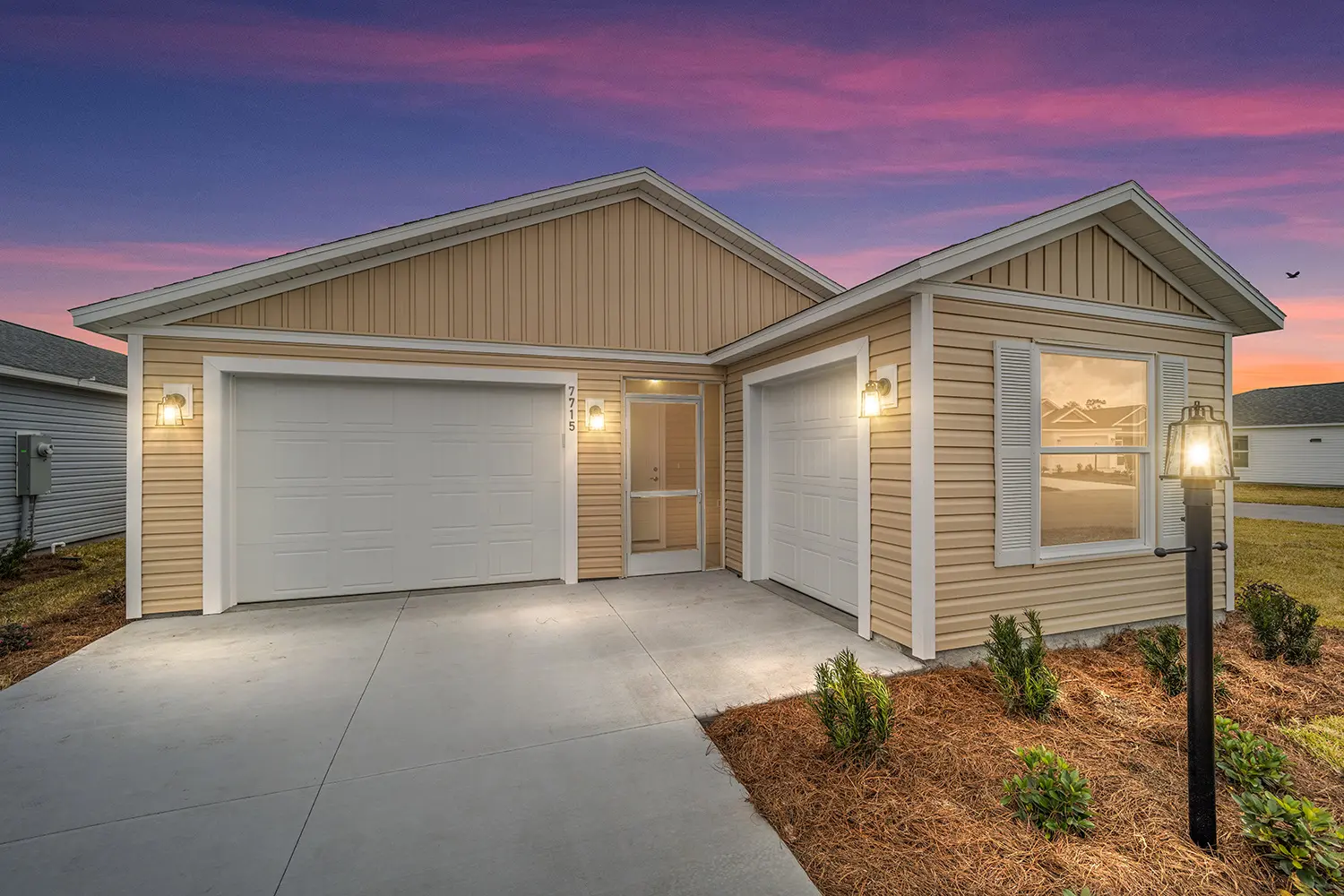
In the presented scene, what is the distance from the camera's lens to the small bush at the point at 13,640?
4.27 meters

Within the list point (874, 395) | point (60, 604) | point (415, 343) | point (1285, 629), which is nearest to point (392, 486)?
point (415, 343)

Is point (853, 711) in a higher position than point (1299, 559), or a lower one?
higher

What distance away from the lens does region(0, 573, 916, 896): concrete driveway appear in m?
1.96

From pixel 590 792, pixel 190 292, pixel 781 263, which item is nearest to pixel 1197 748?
pixel 590 792

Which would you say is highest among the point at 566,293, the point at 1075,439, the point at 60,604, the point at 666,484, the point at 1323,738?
the point at 566,293

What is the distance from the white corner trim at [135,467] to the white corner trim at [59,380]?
5359mm

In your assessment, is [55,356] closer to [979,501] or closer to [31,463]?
[31,463]

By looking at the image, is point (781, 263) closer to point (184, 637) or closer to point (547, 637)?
point (547, 637)

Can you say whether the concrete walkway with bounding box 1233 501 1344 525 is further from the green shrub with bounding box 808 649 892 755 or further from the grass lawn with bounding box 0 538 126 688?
the grass lawn with bounding box 0 538 126 688

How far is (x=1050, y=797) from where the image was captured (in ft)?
6.98

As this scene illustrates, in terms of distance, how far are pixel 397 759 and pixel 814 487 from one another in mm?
4143

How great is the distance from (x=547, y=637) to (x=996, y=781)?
3281 millimetres

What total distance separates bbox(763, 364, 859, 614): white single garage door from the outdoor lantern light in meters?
1.98

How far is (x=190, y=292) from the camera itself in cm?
492
